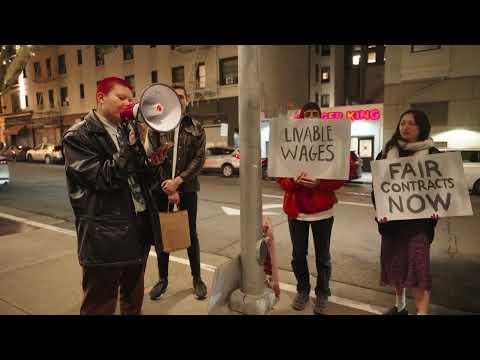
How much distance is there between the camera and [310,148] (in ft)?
10.8

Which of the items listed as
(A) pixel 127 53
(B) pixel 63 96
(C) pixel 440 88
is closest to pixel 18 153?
(B) pixel 63 96

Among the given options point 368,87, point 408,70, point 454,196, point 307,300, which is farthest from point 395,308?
point 368,87

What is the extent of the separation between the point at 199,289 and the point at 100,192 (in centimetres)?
194

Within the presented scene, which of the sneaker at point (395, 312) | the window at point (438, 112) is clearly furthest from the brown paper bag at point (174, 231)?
the window at point (438, 112)

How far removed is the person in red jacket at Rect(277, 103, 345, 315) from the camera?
337cm

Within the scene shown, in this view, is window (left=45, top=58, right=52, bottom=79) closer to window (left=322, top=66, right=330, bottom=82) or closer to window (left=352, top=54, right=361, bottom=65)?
window (left=322, top=66, right=330, bottom=82)

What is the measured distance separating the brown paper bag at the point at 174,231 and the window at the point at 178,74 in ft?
79.4

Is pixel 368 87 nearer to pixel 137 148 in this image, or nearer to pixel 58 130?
pixel 58 130

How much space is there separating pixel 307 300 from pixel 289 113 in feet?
62.9

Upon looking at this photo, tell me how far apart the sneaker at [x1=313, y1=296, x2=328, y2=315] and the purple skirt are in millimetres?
622

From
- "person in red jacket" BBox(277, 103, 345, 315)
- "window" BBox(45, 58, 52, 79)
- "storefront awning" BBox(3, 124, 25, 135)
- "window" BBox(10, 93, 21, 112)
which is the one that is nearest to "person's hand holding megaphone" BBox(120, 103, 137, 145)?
"person in red jacket" BBox(277, 103, 345, 315)

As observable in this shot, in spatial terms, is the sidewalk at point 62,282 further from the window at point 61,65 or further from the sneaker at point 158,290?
the window at point 61,65

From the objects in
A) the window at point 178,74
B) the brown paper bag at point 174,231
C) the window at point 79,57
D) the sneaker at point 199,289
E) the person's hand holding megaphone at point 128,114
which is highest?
the window at point 79,57

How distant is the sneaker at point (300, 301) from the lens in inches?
142
